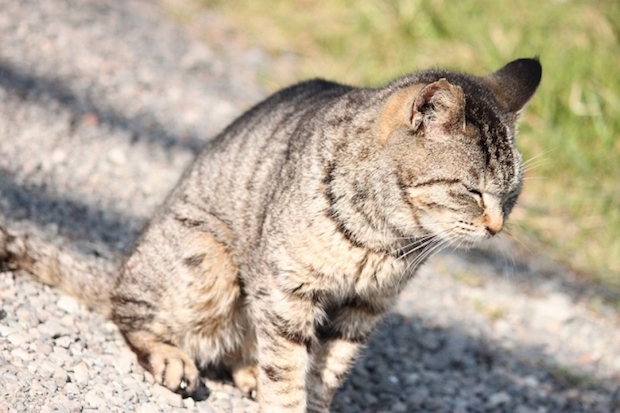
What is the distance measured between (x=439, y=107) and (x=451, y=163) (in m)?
0.28

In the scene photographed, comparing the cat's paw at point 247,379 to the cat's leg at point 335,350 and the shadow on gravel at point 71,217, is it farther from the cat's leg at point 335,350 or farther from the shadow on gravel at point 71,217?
the shadow on gravel at point 71,217

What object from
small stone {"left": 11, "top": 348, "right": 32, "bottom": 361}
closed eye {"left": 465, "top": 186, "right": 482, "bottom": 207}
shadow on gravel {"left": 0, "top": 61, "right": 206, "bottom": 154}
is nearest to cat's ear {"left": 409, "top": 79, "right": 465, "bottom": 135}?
closed eye {"left": 465, "top": 186, "right": 482, "bottom": 207}

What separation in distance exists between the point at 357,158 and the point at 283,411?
1319 mm

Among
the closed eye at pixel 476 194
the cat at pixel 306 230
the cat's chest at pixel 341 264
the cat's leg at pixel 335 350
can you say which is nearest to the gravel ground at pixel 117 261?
the cat at pixel 306 230

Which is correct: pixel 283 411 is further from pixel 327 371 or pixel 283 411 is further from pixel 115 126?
pixel 115 126

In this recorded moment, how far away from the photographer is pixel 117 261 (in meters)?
5.43

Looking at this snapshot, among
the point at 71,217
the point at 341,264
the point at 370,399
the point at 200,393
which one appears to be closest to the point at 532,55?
the point at 370,399

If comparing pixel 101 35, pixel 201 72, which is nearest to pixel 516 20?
pixel 201 72

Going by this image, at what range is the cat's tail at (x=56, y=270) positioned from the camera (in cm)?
484

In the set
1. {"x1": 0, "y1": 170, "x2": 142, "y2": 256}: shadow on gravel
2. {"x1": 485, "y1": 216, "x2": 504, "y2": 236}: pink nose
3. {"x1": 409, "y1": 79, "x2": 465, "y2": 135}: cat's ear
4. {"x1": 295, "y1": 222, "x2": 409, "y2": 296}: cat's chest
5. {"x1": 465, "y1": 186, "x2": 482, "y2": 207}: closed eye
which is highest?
{"x1": 409, "y1": 79, "x2": 465, "y2": 135}: cat's ear

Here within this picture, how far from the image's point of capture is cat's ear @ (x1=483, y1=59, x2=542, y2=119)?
4264 millimetres

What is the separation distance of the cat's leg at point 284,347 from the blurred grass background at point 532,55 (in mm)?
3527

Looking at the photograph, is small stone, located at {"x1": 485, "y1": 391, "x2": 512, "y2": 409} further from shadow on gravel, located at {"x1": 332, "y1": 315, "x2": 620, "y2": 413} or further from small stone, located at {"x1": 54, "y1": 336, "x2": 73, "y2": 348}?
small stone, located at {"x1": 54, "y1": 336, "x2": 73, "y2": 348}

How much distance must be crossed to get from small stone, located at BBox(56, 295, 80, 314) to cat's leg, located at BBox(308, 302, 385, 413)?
1430 mm
